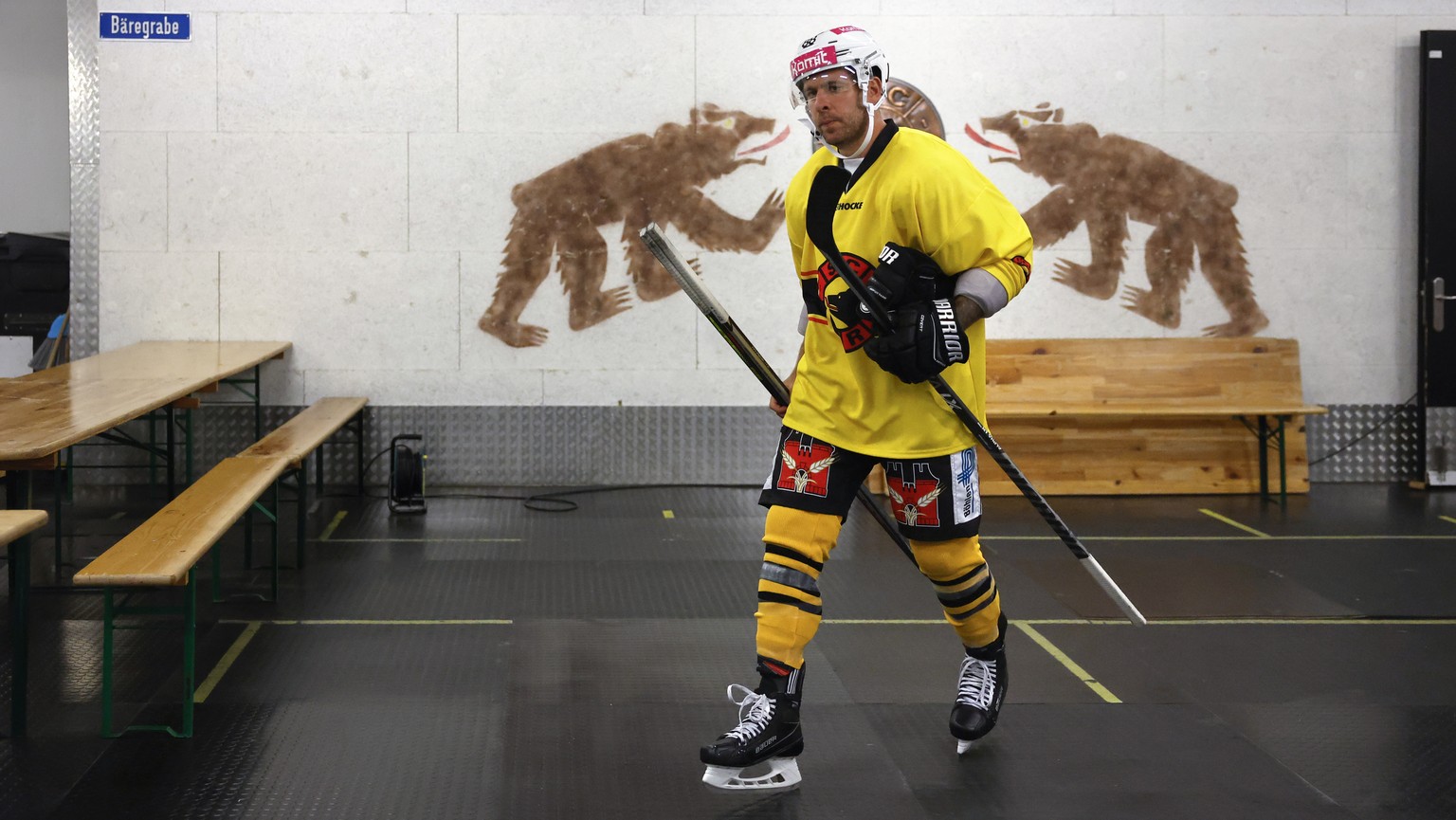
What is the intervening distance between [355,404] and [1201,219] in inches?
200

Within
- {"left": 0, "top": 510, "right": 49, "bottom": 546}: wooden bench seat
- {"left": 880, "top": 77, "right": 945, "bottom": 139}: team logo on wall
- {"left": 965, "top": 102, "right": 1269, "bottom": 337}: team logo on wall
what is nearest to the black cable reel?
{"left": 880, "top": 77, "right": 945, "bottom": 139}: team logo on wall

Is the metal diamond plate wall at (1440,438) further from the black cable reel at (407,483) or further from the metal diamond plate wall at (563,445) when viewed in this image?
the black cable reel at (407,483)

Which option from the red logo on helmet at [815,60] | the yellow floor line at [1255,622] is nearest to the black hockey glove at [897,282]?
the red logo on helmet at [815,60]

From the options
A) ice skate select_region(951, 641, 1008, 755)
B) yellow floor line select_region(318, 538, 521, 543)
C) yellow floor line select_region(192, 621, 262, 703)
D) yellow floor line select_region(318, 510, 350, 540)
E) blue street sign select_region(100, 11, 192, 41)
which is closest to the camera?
ice skate select_region(951, 641, 1008, 755)

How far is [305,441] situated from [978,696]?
11.6 feet

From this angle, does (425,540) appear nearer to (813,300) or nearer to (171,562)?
(171,562)

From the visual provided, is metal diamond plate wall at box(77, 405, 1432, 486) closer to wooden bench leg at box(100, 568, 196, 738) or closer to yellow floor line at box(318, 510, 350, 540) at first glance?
yellow floor line at box(318, 510, 350, 540)

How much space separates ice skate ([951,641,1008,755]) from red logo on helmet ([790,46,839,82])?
1.57 meters

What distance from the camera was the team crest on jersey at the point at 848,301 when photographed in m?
3.38

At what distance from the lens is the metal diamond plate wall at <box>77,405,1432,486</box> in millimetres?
8242

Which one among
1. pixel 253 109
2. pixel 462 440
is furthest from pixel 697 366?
pixel 253 109

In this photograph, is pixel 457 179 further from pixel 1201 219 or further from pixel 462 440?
pixel 1201 219

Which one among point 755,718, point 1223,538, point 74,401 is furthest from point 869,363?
point 1223,538

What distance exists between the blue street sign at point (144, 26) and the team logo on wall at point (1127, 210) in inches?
181
